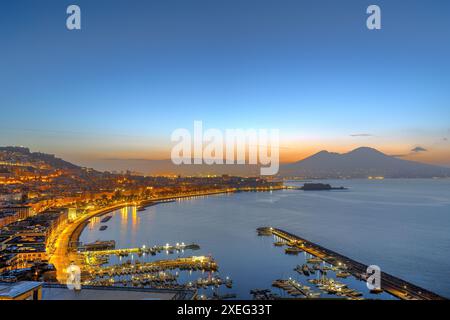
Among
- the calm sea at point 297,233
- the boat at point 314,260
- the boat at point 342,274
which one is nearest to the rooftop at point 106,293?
the calm sea at point 297,233

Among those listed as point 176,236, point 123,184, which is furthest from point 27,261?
point 123,184

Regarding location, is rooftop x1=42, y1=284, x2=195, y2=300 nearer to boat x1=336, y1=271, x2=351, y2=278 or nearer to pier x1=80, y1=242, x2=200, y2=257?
boat x1=336, y1=271, x2=351, y2=278

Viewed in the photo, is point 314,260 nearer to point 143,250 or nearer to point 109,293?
point 143,250

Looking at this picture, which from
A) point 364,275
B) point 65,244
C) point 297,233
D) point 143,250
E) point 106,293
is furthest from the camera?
point 297,233

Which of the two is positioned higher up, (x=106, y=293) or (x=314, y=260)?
(x=106, y=293)

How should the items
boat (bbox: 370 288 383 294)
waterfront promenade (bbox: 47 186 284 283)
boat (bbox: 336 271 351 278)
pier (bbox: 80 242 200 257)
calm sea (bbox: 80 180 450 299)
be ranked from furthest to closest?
pier (bbox: 80 242 200 257), waterfront promenade (bbox: 47 186 284 283), calm sea (bbox: 80 180 450 299), boat (bbox: 336 271 351 278), boat (bbox: 370 288 383 294)

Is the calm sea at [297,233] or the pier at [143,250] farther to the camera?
the pier at [143,250]

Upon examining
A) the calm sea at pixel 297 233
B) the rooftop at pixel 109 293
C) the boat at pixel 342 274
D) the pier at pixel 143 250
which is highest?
the rooftop at pixel 109 293

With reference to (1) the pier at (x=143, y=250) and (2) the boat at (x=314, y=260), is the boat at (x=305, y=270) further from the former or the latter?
(1) the pier at (x=143, y=250)

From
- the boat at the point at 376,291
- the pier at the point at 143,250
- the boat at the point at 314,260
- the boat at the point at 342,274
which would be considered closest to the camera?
the boat at the point at 376,291

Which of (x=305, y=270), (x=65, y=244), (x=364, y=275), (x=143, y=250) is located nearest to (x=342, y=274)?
(x=364, y=275)

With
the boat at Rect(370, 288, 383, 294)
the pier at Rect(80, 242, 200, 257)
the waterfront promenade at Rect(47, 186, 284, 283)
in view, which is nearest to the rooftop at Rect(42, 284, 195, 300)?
the waterfront promenade at Rect(47, 186, 284, 283)

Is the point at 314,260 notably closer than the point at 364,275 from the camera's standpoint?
No

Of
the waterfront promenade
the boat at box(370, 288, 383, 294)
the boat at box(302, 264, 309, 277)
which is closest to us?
the boat at box(370, 288, 383, 294)
